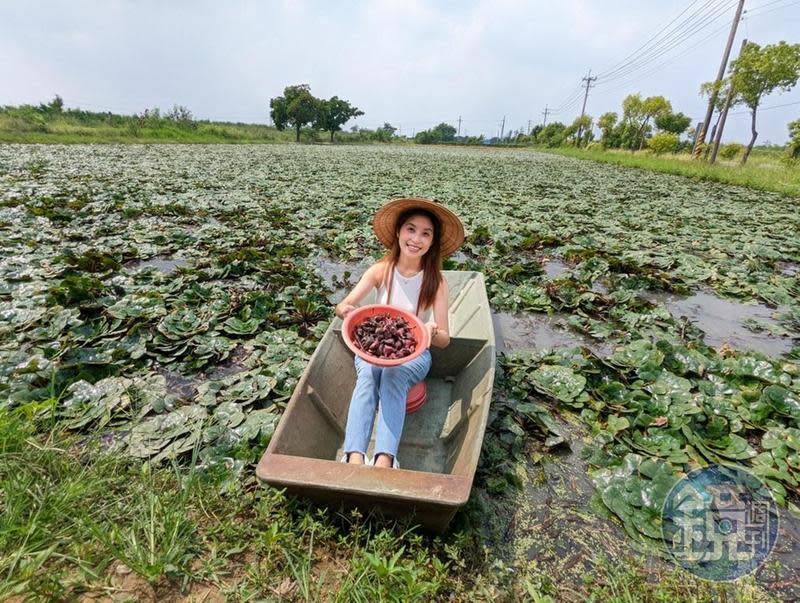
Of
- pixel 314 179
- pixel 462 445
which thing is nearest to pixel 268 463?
pixel 462 445

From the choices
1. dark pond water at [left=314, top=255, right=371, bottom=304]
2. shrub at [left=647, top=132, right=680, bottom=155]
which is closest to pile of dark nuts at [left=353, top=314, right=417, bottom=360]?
dark pond water at [left=314, top=255, right=371, bottom=304]

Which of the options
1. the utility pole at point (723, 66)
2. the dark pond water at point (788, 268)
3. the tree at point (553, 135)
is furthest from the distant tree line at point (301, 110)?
the dark pond water at point (788, 268)

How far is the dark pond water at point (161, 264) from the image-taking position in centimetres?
471

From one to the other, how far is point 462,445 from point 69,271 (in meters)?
4.67

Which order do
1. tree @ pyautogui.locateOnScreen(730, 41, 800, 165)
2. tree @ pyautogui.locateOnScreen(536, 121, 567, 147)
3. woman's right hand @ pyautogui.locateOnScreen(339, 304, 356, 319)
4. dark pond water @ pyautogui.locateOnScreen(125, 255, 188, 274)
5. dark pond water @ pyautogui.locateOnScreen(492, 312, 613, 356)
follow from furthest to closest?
1. tree @ pyautogui.locateOnScreen(536, 121, 567, 147)
2. tree @ pyautogui.locateOnScreen(730, 41, 800, 165)
3. dark pond water @ pyautogui.locateOnScreen(125, 255, 188, 274)
4. dark pond water @ pyautogui.locateOnScreen(492, 312, 613, 356)
5. woman's right hand @ pyautogui.locateOnScreen(339, 304, 356, 319)

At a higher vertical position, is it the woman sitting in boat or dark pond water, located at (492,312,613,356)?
the woman sitting in boat

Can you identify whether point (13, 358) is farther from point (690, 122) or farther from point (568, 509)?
point (690, 122)

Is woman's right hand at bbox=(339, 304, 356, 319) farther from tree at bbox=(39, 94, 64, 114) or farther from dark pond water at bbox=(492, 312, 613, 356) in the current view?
tree at bbox=(39, 94, 64, 114)

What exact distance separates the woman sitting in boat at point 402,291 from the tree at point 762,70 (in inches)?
1056

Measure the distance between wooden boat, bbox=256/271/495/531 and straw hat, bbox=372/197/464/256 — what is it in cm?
73

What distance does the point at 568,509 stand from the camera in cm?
204

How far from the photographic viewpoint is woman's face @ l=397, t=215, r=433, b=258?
8.55 feet

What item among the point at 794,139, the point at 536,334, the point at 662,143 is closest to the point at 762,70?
the point at 794,139
